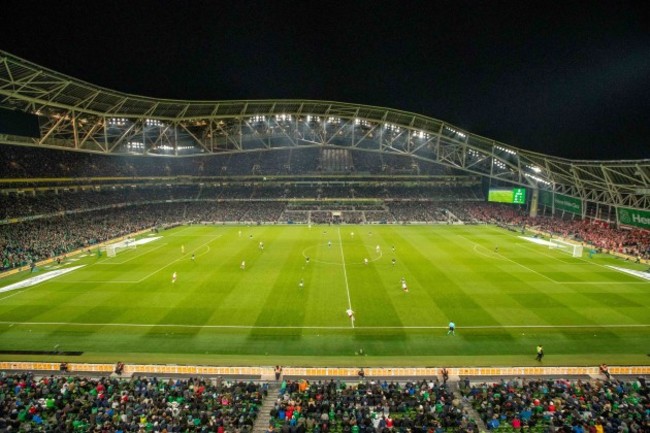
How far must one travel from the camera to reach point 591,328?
22.2m

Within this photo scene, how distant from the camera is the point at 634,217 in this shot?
144ft

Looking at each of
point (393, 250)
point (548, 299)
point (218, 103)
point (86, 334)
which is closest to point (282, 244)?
point (393, 250)

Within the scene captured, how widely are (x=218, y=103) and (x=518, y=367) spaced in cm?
4348

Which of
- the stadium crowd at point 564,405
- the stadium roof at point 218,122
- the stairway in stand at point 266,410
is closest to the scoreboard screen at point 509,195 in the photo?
the stadium roof at point 218,122

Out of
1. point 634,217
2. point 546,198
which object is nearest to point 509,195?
point 546,198

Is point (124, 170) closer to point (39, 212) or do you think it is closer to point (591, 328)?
point (39, 212)

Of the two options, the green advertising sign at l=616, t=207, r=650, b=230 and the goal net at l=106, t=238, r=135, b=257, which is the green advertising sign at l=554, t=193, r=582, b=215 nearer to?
the green advertising sign at l=616, t=207, r=650, b=230

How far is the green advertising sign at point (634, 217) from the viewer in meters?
42.1

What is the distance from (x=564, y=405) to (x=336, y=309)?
14459 mm

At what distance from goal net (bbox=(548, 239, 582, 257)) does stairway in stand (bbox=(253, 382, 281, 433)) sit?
3768cm

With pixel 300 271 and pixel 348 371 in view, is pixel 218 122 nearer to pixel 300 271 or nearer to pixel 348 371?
pixel 300 271

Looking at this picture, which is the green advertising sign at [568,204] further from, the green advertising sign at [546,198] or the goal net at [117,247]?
the goal net at [117,247]

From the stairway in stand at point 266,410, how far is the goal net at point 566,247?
124ft

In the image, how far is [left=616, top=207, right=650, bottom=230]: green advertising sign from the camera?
4206cm
